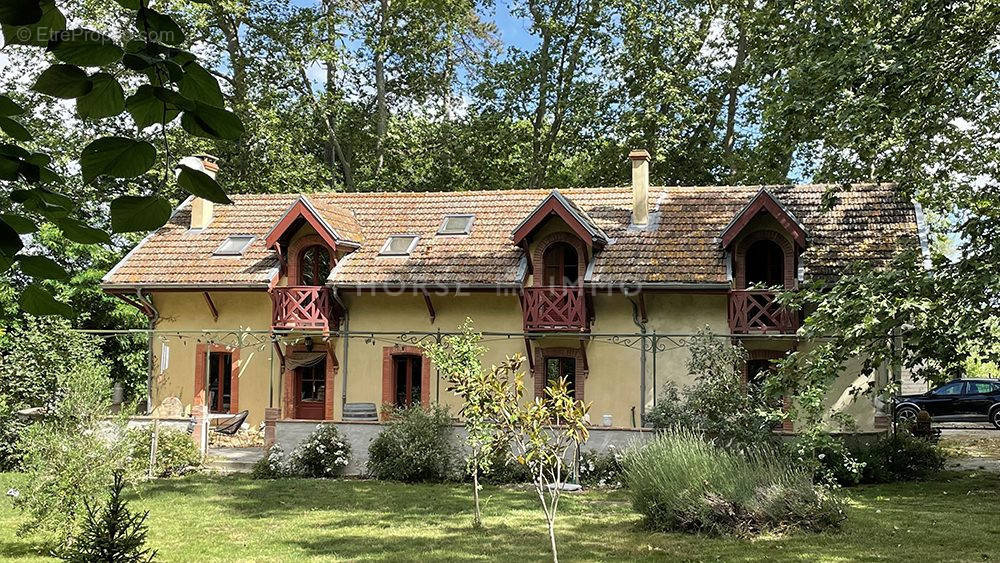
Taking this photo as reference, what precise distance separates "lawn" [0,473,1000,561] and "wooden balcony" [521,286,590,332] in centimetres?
520

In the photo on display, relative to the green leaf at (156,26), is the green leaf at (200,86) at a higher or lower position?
lower

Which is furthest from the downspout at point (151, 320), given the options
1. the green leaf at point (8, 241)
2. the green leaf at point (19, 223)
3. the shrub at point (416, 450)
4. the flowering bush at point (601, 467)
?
the green leaf at point (8, 241)

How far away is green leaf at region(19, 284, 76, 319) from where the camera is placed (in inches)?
73.0

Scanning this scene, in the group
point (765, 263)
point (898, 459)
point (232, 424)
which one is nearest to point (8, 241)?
point (898, 459)

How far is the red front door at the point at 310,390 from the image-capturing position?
70.5ft

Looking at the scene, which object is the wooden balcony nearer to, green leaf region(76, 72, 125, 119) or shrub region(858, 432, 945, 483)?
shrub region(858, 432, 945, 483)

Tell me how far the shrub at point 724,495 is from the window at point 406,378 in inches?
390

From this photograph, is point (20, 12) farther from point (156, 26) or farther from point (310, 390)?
point (310, 390)

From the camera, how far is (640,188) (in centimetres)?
2114

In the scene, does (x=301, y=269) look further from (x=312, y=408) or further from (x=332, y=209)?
(x=312, y=408)

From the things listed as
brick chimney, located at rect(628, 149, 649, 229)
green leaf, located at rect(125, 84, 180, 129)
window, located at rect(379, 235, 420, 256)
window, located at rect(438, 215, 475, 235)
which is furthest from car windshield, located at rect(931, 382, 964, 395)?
green leaf, located at rect(125, 84, 180, 129)

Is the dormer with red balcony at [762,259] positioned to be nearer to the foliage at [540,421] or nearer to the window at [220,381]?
the foliage at [540,421]

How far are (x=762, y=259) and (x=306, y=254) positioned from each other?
11013 mm

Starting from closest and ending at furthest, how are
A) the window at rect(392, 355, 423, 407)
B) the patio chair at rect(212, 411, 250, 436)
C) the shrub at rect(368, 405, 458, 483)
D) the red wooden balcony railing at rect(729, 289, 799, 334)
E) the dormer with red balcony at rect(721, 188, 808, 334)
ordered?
1. the shrub at rect(368, 405, 458, 483)
2. the red wooden balcony railing at rect(729, 289, 799, 334)
3. the dormer with red balcony at rect(721, 188, 808, 334)
4. the patio chair at rect(212, 411, 250, 436)
5. the window at rect(392, 355, 423, 407)
